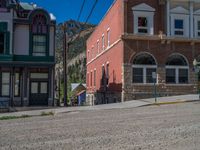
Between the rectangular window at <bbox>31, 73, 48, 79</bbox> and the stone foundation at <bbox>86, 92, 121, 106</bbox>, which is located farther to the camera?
the stone foundation at <bbox>86, 92, 121, 106</bbox>

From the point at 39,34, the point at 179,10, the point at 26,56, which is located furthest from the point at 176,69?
the point at 26,56

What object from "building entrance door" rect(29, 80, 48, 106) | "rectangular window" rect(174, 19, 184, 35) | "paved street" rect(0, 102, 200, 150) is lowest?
"paved street" rect(0, 102, 200, 150)

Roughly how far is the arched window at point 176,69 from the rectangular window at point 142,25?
11.1 ft

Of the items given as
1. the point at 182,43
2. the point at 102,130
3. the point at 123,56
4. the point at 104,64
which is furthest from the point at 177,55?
the point at 102,130

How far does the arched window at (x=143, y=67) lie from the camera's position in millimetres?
29266

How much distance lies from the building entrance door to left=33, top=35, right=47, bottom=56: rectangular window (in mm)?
2445

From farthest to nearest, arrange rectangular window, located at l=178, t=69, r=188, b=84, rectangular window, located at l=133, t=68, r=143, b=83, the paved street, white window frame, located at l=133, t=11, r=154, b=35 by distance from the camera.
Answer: rectangular window, located at l=178, t=69, r=188, b=84 → white window frame, located at l=133, t=11, r=154, b=35 → rectangular window, located at l=133, t=68, r=143, b=83 → the paved street

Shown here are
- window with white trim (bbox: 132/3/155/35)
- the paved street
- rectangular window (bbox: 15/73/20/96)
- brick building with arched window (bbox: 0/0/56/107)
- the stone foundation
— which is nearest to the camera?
the paved street

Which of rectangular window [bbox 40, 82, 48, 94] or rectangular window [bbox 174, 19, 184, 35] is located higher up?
rectangular window [bbox 174, 19, 184, 35]

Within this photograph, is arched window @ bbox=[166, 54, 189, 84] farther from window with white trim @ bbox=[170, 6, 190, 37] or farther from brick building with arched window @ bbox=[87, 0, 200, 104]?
window with white trim @ bbox=[170, 6, 190, 37]

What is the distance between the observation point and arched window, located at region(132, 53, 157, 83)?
29.3 meters

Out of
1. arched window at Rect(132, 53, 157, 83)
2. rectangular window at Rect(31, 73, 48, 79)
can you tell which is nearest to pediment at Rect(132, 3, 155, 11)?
arched window at Rect(132, 53, 157, 83)

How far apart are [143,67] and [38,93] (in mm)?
9225

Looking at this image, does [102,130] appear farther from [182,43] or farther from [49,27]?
[182,43]
